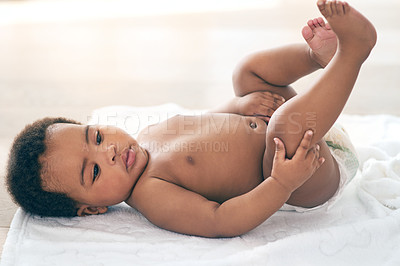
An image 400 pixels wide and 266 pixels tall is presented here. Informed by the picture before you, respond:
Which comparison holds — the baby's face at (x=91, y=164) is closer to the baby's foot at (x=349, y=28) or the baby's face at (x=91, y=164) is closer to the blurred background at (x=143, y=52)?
the blurred background at (x=143, y=52)

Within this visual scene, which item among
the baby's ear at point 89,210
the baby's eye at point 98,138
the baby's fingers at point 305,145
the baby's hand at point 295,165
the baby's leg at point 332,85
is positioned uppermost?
the baby's leg at point 332,85

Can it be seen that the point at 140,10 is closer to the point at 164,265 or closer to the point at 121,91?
the point at 121,91

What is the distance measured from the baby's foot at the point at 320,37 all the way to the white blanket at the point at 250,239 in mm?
318

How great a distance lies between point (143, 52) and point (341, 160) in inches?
56.7

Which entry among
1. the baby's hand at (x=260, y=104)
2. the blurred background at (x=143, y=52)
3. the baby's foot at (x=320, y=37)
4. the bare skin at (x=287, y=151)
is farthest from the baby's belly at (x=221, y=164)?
the blurred background at (x=143, y=52)

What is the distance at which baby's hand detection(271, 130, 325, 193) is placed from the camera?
98 cm

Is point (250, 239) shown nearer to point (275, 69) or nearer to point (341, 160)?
point (341, 160)

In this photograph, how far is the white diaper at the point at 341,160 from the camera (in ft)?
3.86

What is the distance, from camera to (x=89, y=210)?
3.87ft

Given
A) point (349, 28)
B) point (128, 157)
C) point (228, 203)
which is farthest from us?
point (128, 157)

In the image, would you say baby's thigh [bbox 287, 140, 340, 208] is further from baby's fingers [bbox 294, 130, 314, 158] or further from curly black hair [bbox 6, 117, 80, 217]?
curly black hair [bbox 6, 117, 80, 217]

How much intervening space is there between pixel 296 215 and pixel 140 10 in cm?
206

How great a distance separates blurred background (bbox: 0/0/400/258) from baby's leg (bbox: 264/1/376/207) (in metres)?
0.72

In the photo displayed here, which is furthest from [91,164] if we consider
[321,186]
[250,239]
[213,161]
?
[321,186]
